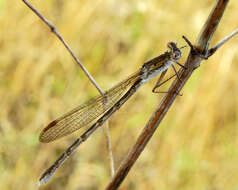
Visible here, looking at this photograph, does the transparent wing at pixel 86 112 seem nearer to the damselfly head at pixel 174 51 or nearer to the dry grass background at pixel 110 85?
the damselfly head at pixel 174 51

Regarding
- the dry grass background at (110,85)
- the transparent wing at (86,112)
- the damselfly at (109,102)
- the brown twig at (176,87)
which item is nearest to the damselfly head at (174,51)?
the damselfly at (109,102)

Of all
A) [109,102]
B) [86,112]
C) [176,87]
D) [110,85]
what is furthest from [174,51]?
[110,85]

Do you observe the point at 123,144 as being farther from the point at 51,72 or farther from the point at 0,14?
the point at 0,14

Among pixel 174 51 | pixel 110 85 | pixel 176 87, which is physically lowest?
pixel 176 87

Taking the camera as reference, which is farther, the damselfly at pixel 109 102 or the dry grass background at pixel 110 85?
the dry grass background at pixel 110 85

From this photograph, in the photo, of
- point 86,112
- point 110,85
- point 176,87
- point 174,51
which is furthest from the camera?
point 110,85

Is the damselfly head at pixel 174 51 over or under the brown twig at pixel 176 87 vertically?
over

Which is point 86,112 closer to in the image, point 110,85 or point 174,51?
point 174,51
